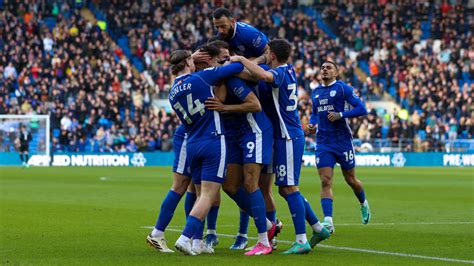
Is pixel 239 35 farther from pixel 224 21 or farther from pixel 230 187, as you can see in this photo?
pixel 230 187

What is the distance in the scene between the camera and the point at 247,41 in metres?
12.2

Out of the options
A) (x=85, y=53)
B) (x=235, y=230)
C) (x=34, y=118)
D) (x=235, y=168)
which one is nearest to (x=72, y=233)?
(x=235, y=230)

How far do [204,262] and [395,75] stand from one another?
4240cm

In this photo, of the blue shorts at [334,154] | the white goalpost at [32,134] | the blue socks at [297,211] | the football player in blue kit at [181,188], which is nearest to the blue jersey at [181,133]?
the football player in blue kit at [181,188]

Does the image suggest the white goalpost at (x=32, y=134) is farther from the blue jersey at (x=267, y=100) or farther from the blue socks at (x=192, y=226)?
the blue socks at (x=192, y=226)

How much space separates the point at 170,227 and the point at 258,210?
3.70 metres

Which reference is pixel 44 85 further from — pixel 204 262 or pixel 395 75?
pixel 204 262

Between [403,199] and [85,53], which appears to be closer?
[403,199]

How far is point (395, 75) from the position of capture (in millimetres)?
51562

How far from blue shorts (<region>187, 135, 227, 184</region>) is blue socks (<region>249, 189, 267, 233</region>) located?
0.43 metres

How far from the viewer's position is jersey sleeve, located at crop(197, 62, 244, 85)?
10.9 metres

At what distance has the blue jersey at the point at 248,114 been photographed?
435 inches

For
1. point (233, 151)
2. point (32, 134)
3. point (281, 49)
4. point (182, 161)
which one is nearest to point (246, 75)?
point (281, 49)

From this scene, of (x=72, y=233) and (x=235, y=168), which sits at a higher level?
(x=235, y=168)
